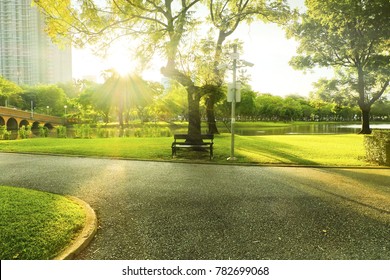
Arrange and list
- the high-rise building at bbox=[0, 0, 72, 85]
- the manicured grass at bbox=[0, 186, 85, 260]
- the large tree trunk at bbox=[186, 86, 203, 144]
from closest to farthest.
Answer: the manicured grass at bbox=[0, 186, 85, 260] < the large tree trunk at bbox=[186, 86, 203, 144] < the high-rise building at bbox=[0, 0, 72, 85]

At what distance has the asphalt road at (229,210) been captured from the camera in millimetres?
3604

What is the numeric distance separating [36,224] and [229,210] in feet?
10.7

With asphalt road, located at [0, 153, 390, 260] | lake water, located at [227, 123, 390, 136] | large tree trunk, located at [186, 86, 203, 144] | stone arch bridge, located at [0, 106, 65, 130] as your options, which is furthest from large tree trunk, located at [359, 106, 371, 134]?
stone arch bridge, located at [0, 106, 65, 130]

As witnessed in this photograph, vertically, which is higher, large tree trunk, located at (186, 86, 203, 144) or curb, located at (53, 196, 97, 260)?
large tree trunk, located at (186, 86, 203, 144)

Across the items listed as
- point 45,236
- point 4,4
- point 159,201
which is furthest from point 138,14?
point 4,4

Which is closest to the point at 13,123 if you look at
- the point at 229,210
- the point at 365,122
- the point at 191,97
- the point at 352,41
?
the point at 191,97

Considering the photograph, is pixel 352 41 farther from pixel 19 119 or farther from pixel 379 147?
pixel 19 119

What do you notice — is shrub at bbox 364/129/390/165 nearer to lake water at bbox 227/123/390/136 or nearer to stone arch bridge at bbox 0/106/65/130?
lake water at bbox 227/123/390/136

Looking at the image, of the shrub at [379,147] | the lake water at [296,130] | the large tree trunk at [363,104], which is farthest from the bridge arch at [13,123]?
the shrub at [379,147]

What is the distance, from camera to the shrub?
32.9 ft

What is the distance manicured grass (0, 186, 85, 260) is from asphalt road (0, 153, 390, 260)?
0.41m

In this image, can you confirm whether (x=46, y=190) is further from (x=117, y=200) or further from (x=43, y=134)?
(x=43, y=134)

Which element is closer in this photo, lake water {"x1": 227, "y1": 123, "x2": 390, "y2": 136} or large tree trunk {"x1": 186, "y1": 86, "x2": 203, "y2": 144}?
large tree trunk {"x1": 186, "y1": 86, "x2": 203, "y2": 144}

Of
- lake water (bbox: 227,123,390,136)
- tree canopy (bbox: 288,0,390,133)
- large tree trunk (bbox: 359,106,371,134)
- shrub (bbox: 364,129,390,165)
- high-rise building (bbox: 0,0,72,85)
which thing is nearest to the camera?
shrub (bbox: 364,129,390,165)
